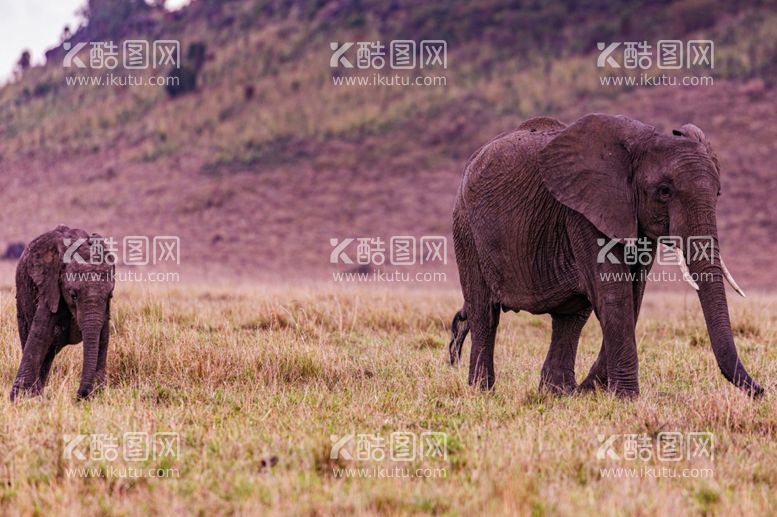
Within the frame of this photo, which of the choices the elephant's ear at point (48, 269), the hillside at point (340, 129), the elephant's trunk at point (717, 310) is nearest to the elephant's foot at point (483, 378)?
the elephant's trunk at point (717, 310)

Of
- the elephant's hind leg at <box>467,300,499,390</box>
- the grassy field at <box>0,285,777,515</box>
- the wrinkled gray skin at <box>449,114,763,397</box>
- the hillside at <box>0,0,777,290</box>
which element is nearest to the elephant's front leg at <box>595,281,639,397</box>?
the wrinkled gray skin at <box>449,114,763,397</box>

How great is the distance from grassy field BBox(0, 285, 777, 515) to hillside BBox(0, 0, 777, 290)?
15010 millimetres

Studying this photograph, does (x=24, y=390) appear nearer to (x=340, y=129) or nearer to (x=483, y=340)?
(x=483, y=340)

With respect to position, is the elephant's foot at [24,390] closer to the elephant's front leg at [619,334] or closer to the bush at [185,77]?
the elephant's front leg at [619,334]

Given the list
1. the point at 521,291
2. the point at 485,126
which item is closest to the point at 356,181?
the point at 485,126

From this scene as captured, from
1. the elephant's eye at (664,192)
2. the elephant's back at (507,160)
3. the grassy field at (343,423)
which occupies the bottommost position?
the grassy field at (343,423)

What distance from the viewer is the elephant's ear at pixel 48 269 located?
700 cm

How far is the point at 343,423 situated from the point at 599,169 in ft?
8.62

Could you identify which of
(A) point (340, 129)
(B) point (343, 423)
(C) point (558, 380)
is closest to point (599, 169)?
(C) point (558, 380)

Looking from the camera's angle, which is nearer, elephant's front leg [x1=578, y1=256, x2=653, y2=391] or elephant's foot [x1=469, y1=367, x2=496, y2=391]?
elephant's front leg [x1=578, y1=256, x2=653, y2=391]

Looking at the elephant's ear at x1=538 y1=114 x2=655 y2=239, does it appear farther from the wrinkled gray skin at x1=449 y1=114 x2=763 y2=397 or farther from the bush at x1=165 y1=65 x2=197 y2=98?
the bush at x1=165 y1=65 x2=197 y2=98

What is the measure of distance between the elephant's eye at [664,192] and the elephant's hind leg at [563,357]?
1.56 m

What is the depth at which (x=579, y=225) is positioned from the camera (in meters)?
6.82

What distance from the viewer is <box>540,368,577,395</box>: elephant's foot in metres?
7.39
